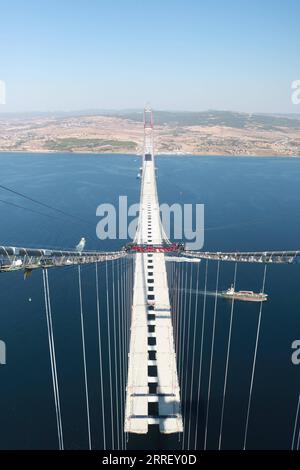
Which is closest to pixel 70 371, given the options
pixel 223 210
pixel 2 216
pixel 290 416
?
pixel 290 416

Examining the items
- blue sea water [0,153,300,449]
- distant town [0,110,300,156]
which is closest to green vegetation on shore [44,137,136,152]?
distant town [0,110,300,156]

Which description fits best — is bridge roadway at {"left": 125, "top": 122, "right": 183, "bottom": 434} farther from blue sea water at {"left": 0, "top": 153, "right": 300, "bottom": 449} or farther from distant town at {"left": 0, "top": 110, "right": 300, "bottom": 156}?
distant town at {"left": 0, "top": 110, "right": 300, "bottom": 156}

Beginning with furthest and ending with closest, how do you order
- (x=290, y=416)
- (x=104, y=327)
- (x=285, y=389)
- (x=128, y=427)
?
(x=104, y=327) < (x=285, y=389) < (x=290, y=416) < (x=128, y=427)

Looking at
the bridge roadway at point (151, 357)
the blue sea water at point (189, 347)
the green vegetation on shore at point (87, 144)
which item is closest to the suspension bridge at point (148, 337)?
the bridge roadway at point (151, 357)

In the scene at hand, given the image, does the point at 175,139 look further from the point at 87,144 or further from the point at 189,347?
the point at 189,347

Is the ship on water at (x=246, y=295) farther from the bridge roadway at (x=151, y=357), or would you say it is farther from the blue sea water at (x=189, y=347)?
the bridge roadway at (x=151, y=357)

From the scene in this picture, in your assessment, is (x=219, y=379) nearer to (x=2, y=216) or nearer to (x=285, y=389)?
(x=285, y=389)
